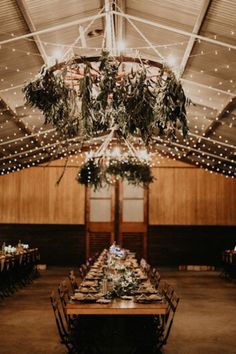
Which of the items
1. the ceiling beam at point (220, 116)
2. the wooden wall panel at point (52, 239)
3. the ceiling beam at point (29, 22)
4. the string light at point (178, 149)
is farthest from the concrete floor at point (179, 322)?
the wooden wall panel at point (52, 239)

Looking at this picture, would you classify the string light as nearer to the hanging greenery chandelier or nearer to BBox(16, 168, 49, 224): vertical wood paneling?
BBox(16, 168, 49, 224): vertical wood paneling

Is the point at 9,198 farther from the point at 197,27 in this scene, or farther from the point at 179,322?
the point at 197,27

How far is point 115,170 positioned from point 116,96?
623 cm

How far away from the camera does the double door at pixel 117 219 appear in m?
16.8

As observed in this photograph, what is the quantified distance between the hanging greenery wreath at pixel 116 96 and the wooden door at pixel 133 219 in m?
12.3

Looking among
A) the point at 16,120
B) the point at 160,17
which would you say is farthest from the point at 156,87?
the point at 16,120

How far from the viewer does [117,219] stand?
55.5ft

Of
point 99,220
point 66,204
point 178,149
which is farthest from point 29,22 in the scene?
point 99,220

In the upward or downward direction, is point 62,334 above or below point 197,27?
below

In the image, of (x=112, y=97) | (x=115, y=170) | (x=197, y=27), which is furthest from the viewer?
(x=115, y=170)

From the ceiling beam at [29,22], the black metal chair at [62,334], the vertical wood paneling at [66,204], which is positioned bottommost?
the black metal chair at [62,334]

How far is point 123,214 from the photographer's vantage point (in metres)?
16.9

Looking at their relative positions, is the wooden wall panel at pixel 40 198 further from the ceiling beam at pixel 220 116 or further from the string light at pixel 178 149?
the ceiling beam at pixel 220 116

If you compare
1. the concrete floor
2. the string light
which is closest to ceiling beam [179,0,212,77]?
the string light
